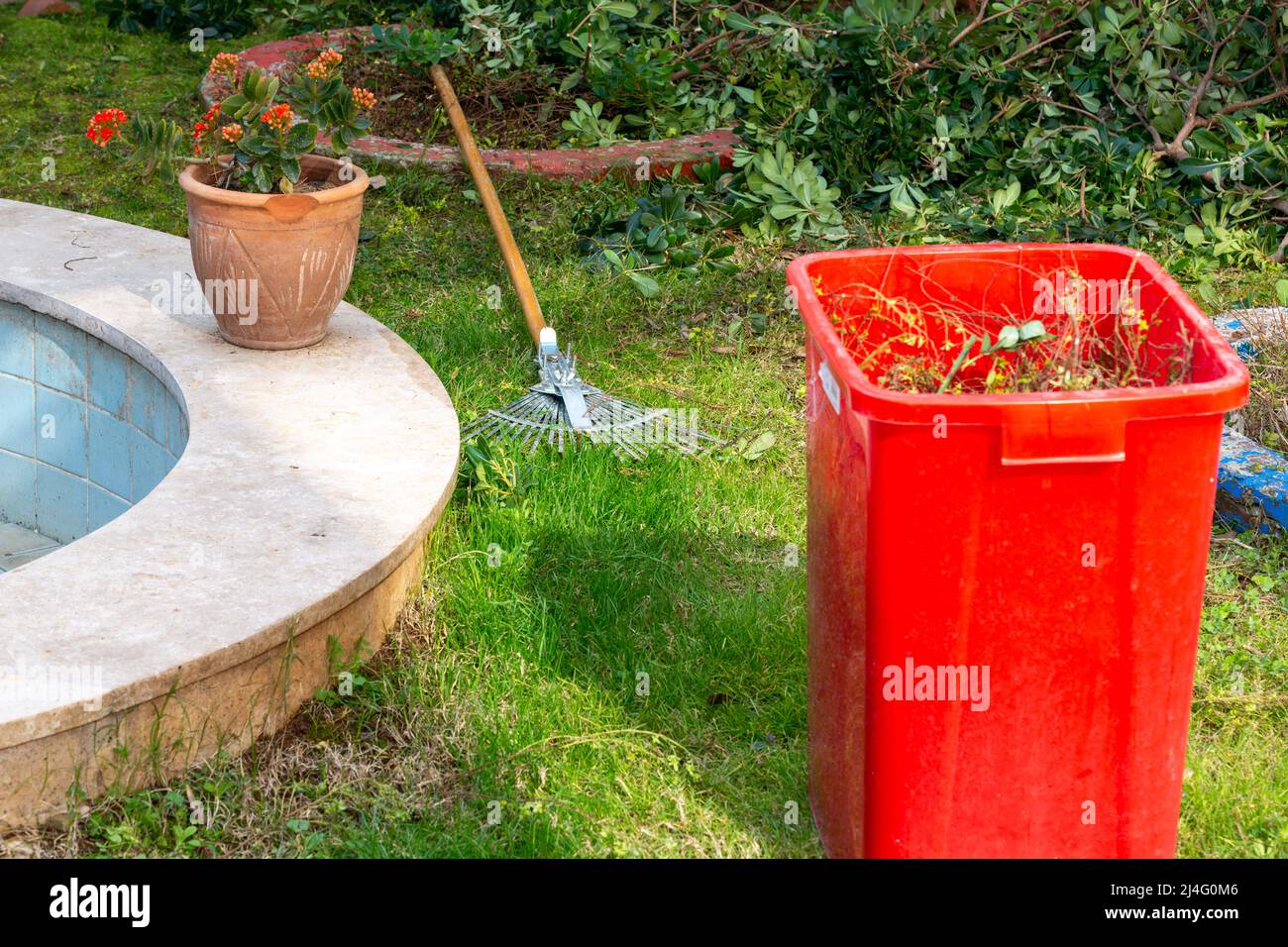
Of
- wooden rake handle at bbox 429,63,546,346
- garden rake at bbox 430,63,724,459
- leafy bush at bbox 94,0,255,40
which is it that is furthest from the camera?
leafy bush at bbox 94,0,255,40

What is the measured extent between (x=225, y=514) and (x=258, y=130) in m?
1.21

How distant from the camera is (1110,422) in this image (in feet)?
6.51

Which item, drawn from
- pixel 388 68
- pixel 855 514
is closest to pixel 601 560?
pixel 855 514

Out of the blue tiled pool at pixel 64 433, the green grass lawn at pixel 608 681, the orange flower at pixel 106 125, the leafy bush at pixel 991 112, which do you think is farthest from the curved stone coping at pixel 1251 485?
the orange flower at pixel 106 125

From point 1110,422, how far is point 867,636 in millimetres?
485

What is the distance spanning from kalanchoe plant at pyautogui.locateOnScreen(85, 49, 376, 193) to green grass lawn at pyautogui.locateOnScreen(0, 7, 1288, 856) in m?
0.84

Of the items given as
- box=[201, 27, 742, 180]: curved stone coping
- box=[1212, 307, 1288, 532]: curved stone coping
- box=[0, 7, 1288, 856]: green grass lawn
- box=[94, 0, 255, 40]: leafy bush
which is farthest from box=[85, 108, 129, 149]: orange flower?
box=[94, 0, 255, 40]: leafy bush

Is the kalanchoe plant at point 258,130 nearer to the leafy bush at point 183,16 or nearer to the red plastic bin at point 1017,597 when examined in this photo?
the red plastic bin at point 1017,597

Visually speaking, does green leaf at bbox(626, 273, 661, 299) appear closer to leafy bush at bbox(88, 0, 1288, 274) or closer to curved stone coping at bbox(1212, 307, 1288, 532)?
leafy bush at bbox(88, 0, 1288, 274)

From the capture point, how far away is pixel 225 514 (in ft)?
10.1

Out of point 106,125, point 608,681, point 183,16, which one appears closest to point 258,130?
point 106,125

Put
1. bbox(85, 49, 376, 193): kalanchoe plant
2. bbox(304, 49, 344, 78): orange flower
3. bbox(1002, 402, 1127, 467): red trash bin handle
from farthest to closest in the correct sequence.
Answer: bbox(304, 49, 344, 78): orange flower → bbox(85, 49, 376, 193): kalanchoe plant → bbox(1002, 402, 1127, 467): red trash bin handle

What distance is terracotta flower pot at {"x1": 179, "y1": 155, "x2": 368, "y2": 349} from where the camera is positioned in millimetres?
3658

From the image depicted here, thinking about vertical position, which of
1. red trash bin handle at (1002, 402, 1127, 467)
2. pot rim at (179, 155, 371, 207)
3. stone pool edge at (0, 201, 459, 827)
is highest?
red trash bin handle at (1002, 402, 1127, 467)
